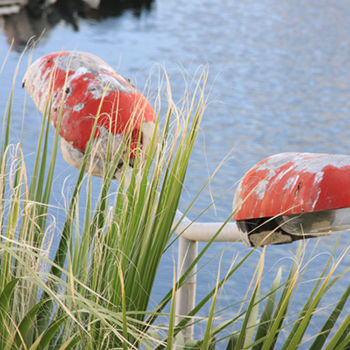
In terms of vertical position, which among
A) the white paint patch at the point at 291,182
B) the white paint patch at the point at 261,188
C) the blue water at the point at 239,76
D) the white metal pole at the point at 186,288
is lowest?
the blue water at the point at 239,76

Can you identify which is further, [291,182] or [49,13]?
[49,13]

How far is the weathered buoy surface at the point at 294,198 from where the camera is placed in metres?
0.36

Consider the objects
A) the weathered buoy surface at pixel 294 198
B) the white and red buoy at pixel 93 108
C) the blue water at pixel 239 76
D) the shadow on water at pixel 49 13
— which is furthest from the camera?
the shadow on water at pixel 49 13

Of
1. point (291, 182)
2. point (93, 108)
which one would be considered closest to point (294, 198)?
point (291, 182)

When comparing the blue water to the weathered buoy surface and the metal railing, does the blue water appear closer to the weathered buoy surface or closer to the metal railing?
the metal railing

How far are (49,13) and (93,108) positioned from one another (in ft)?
32.3

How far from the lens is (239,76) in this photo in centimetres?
727

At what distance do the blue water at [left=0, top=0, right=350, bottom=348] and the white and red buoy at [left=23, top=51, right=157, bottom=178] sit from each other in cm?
160

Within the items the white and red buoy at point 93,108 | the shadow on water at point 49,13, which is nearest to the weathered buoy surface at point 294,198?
the white and red buoy at point 93,108

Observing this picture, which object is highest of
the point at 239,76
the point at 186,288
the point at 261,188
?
the point at 261,188

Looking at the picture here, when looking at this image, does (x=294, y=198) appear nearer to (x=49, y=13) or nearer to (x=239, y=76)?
(x=239, y=76)

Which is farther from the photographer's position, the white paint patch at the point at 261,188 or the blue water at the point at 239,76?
the blue water at the point at 239,76

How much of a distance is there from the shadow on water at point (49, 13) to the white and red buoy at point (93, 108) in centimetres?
682

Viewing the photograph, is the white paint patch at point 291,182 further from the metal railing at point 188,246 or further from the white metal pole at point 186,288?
the white metal pole at point 186,288
